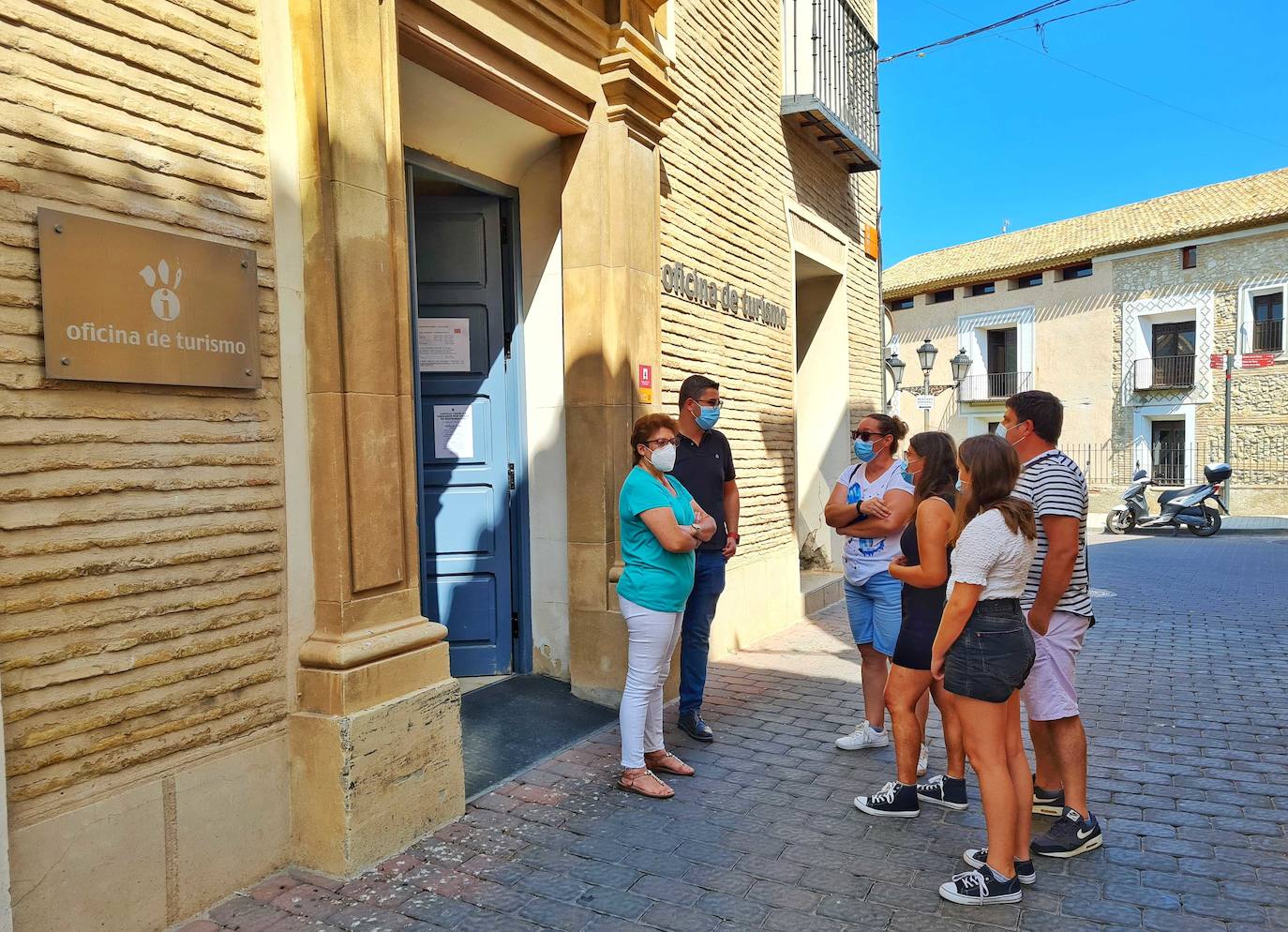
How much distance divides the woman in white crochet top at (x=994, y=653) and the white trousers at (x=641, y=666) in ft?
4.61

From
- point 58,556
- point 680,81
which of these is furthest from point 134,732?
point 680,81

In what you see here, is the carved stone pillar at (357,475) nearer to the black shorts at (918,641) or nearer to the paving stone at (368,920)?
the paving stone at (368,920)

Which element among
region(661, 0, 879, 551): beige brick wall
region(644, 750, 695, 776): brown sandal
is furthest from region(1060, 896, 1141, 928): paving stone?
region(661, 0, 879, 551): beige brick wall

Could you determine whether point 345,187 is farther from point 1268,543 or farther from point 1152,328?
point 1152,328

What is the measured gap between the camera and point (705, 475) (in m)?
5.03

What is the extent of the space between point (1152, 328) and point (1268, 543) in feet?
46.3

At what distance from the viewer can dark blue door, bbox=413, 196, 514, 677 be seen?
5465mm

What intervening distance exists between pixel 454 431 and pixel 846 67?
24.9 ft

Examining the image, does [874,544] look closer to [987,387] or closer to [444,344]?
[444,344]

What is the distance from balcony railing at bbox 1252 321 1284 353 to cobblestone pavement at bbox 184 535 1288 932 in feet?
81.2

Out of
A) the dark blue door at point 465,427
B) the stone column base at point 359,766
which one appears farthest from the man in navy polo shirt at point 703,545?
the stone column base at point 359,766

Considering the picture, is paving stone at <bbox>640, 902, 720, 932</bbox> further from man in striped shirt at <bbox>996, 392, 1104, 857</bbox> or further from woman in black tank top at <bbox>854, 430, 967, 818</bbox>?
man in striped shirt at <bbox>996, 392, 1104, 857</bbox>

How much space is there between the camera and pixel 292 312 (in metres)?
3.44

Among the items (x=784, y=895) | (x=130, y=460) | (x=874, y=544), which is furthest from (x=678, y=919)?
(x=130, y=460)
